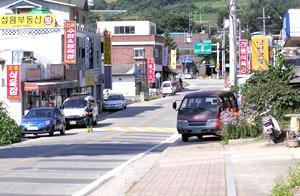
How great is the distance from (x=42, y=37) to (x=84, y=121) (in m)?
14.4

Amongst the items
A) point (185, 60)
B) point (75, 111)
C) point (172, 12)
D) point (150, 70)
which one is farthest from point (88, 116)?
point (172, 12)

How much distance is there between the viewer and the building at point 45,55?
43.3 meters

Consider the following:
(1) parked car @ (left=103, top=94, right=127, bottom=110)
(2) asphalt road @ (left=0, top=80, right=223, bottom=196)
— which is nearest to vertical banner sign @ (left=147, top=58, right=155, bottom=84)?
(1) parked car @ (left=103, top=94, right=127, bottom=110)

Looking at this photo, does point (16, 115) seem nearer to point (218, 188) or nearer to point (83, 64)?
point (83, 64)

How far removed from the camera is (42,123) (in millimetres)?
33688

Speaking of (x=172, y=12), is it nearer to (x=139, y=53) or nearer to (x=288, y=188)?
(x=139, y=53)

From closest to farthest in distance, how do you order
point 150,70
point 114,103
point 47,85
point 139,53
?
1. point 47,85
2. point 114,103
3. point 150,70
4. point 139,53

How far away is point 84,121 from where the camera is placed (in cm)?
4022

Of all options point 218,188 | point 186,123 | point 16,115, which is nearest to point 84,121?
→ point 16,115

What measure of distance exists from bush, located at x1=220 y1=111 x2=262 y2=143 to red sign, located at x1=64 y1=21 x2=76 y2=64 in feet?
90.7

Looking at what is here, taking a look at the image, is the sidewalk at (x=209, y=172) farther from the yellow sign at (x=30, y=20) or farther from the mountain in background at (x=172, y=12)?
the mountain in background at (x=172, y=12)

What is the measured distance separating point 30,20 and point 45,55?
3.02 m

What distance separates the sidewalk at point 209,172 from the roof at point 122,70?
217 feet

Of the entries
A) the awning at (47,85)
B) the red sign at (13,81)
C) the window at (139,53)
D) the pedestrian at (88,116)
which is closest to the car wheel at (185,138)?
the pedestrian at (88,116)
